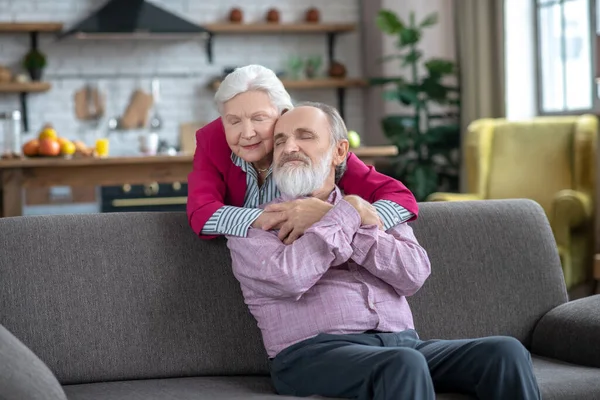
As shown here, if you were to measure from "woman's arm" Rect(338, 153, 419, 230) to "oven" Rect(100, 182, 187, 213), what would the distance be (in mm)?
3672

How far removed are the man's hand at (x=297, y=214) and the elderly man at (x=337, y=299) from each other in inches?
1.2

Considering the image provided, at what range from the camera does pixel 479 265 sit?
9.29 ft

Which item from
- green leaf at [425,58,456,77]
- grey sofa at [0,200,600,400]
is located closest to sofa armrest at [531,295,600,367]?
grey sofa at [0,200,600,400]

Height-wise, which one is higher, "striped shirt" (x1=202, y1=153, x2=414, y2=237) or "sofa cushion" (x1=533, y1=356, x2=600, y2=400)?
"striped shirt" (x1=202, y1=153, x2=414, y2=237)

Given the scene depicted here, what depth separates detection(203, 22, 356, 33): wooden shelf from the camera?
7613mm

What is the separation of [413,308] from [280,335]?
0.48 m

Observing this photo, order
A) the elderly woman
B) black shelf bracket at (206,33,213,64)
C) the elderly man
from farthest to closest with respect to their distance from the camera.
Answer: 1. black shelf bracket at (206,33,213,64)
2. the elderly woman
3. the elderly man

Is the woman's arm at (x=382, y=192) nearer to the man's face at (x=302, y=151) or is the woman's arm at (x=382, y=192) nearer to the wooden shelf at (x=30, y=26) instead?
the man's face at (x=302, y=151)

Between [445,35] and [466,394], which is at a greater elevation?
[445,35]

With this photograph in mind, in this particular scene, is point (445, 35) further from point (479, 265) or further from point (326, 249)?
point (326, 249)

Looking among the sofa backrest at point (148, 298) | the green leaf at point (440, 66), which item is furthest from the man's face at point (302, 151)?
the green leaf at point (440, 66)

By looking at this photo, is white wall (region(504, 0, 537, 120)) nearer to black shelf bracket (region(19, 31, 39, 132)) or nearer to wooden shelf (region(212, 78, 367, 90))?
wooden shelf (region(212, 78, 367, 90))

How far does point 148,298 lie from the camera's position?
2.58 meters

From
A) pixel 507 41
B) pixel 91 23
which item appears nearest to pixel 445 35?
pixel 507 41
